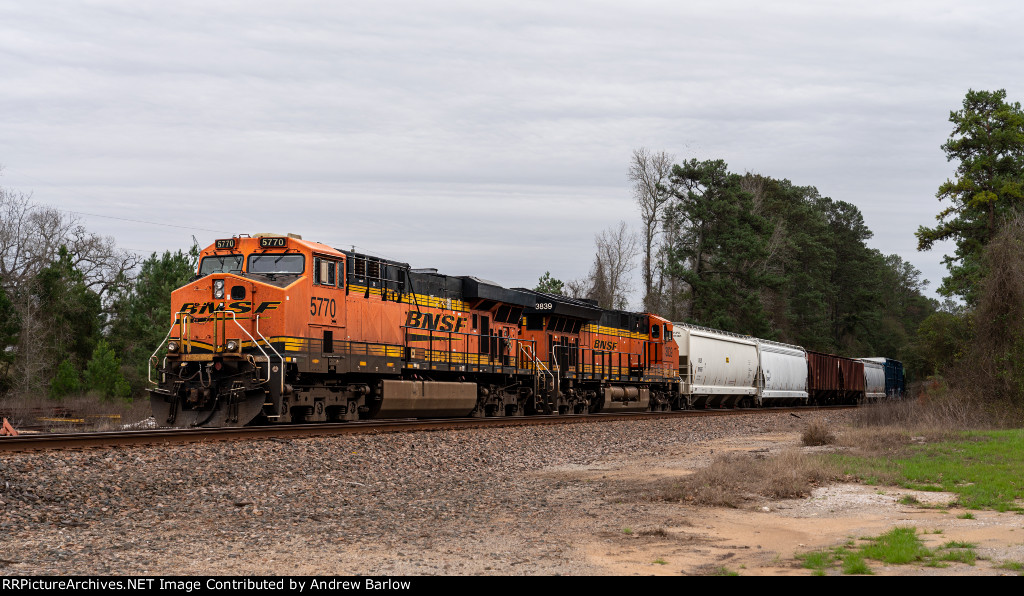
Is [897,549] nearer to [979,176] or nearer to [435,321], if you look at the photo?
[435,321]

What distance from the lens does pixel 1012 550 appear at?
6.89 meters

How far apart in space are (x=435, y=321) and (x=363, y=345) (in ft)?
10.5

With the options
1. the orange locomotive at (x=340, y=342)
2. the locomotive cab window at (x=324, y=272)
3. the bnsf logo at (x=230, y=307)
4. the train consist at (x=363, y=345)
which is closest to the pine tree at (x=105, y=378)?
the orange locomotive at (x=340, y=342)

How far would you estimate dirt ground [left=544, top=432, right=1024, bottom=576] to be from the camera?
6766 millimetres

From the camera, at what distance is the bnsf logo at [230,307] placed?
56.5 ft

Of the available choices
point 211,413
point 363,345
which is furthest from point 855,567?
point 363,345

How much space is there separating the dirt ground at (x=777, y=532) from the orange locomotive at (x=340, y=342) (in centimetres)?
818

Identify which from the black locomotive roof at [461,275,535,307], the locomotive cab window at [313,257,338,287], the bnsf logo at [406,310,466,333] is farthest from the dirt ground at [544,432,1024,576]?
the black locomotive roof at [461,275,535,307]

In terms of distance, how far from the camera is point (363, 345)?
1897cm

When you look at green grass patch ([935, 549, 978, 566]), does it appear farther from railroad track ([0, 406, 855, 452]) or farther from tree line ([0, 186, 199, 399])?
tree line ([0, 186, 199, 399])

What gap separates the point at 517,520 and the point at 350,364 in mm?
10026

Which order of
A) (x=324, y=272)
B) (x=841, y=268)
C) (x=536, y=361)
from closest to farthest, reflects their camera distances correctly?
(x=324, y=272)
(x=536, y=361)
(x=841, y=268)

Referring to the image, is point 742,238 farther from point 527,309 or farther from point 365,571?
point 365,571
